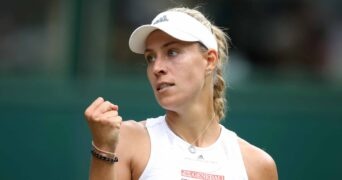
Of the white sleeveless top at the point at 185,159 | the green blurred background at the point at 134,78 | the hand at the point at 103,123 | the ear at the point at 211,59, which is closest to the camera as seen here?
the hand at the point at 103,123

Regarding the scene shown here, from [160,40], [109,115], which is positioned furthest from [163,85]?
[109,115]

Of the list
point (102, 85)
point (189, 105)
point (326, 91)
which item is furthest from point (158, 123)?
point (326, 91)

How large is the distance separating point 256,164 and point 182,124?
346 mm

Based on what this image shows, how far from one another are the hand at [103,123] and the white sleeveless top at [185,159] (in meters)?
0.31

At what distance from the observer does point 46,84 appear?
5891mm

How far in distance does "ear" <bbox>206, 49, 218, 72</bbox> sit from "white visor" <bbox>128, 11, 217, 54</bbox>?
0.7 inches

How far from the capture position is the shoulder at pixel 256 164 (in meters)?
3.51

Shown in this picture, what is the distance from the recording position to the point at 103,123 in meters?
2.96

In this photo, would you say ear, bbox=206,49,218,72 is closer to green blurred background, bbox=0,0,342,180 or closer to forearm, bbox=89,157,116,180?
forearm, bbox=89,157,116,180

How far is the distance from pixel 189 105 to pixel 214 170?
27 centimetres

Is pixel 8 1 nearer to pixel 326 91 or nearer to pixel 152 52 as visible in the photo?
pixel 326 91

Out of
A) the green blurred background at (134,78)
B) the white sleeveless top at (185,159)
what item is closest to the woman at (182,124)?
the white sleeveless top at (185,159)

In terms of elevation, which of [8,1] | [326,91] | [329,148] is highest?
[8,1]

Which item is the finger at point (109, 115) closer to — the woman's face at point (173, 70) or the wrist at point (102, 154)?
the wrist at point (102, 154)
